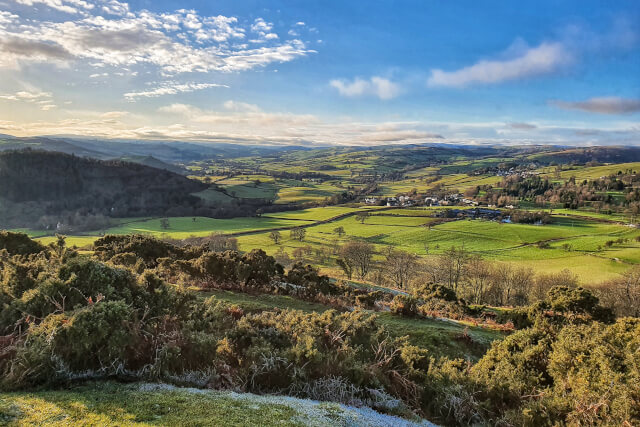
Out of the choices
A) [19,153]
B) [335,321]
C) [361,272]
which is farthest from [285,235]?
[19,153]

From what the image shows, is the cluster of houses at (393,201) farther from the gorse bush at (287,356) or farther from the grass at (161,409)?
the grass at (161,409)

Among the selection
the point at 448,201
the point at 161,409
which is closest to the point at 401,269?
the point at 161,409

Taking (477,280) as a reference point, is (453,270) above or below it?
above

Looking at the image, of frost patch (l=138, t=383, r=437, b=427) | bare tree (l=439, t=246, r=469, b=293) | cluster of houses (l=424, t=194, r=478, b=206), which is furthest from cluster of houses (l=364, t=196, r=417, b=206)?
frost patch (l=138, t=383, r=437, b=427)

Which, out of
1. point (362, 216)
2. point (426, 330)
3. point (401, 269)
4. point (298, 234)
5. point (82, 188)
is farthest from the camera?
point (82, 188)

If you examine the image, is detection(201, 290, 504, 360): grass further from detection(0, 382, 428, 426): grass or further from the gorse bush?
detection(0, 382, 428, 426): grass

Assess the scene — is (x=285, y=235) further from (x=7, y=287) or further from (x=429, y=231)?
(x=7, y=287)

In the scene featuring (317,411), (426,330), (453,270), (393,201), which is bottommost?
(453,270)

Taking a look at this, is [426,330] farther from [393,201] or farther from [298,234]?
[393,201]
